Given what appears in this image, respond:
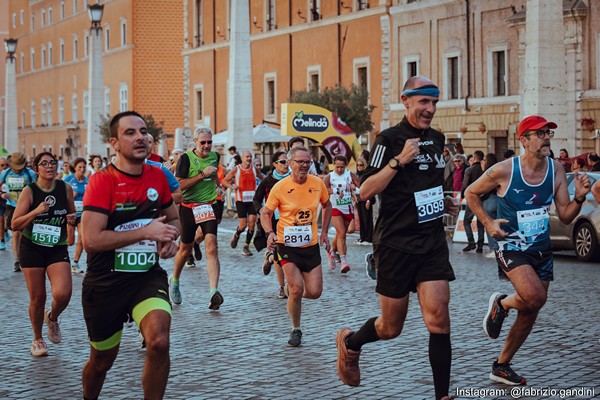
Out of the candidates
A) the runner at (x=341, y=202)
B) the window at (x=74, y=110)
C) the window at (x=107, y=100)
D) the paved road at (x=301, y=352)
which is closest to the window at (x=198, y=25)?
the window at (x=107, y=100)

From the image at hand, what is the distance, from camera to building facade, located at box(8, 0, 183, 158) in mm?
74688

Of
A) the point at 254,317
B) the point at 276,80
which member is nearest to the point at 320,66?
the point at 276,80

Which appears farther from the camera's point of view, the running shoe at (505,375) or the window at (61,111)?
the window at (61,111)

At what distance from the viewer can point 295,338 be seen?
11.0m

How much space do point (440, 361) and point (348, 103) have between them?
40028 mm

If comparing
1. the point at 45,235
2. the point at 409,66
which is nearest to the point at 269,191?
the point at 45,235

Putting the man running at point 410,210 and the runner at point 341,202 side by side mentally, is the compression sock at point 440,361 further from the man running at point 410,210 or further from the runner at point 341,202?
the runner at point 341,202

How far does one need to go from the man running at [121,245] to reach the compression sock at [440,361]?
1.59 m

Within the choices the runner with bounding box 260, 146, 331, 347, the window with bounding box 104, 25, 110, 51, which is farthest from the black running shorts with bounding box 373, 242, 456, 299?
the window with bounding box 104, 25, 110, 51

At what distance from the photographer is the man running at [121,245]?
24.0 feet

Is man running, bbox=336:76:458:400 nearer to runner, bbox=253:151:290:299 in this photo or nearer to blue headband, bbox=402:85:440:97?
blue headband, bbox=402:85:440:97

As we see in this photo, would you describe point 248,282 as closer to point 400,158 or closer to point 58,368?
point 58,368

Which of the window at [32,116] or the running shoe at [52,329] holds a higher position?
the window at [32,116]

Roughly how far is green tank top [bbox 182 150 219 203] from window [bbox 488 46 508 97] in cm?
2900
